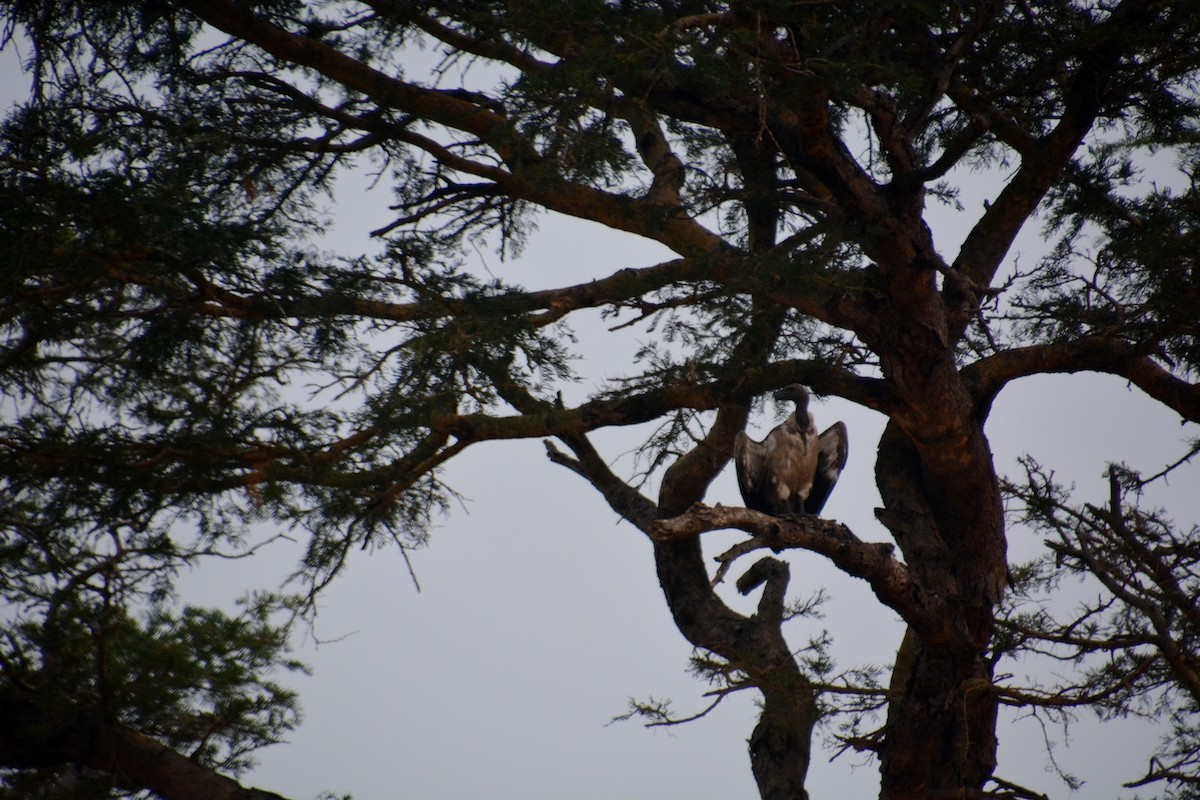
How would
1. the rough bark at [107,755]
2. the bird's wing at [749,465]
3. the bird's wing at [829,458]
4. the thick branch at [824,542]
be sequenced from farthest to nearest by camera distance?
the bird's wing at [829,458], the bird's wing at [749,465], the rough bark at [107,755], the thick branch at [824,542]

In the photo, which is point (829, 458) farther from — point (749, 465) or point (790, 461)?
point (749, 465)

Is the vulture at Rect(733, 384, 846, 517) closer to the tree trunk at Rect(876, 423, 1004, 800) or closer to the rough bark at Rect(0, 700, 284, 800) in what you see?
the tree trunk at Rect(876, 423, 1004, 800)

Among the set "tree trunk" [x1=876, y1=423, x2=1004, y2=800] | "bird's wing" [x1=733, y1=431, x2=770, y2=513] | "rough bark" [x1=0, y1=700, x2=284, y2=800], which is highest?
"bird's wing" [x1=733, y1=431, x2=770, y2=513]

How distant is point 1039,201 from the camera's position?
15.1 feet

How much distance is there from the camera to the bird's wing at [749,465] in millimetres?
4816

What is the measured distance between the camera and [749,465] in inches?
190

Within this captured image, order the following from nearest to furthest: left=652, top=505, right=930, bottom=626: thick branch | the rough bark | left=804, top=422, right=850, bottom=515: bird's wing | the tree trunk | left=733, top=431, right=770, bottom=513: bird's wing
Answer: left=652, top=505, right=930, bottom=626: thick branch < the rough bark < the tree trunk < left=733, top=431, right=770, bottom=513: bird's wing < left=804, top=422, right=850, bottom=515: bird's wing

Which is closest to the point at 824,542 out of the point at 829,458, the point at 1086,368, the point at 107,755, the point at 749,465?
the point at 749,465

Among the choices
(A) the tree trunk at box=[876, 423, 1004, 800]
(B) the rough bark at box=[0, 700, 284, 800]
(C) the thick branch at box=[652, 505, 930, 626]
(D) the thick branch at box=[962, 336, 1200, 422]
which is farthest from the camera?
(D) the thick branch at box=[962, 336, 1200, 422]

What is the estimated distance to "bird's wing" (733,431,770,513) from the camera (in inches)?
190

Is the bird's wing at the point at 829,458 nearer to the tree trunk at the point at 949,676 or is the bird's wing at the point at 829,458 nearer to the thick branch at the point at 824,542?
the tree trunk at the point at 949,676

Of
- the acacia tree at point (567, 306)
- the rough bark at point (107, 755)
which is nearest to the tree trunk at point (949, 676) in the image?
the acacia tree at point (567, 306)

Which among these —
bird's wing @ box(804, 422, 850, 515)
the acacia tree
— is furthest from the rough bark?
bird's wing @ box(804, 422, 850, 515)

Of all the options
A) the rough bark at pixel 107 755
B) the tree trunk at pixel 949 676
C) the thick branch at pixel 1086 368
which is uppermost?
the thick branch at pixel 1086 368
